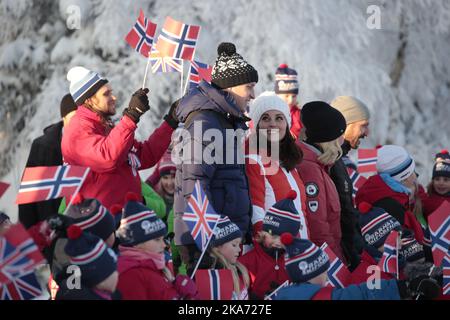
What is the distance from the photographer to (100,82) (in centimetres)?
694

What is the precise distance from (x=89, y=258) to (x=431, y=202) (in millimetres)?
4022

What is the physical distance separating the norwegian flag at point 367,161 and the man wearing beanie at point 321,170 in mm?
511

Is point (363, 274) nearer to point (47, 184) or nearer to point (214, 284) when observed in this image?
point (214, 284)

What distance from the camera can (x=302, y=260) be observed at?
6.08m

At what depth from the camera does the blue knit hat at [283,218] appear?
6.62 meters

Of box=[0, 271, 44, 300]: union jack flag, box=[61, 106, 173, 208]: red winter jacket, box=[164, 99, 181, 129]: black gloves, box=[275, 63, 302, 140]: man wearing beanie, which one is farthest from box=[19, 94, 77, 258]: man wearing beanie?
box=[275, 63, 302, 140]: man wearing beanie

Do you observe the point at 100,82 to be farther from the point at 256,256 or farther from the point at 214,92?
the point at 256,256

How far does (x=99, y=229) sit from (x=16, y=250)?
77 cm

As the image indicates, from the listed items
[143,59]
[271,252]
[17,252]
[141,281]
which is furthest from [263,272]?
[143,59]

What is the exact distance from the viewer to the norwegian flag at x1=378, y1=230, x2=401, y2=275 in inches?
256

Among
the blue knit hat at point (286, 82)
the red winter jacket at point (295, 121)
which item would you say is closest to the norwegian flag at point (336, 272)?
the red winter jacket at point (295, 121)

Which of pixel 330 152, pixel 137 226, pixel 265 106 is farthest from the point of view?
pixel 330 152

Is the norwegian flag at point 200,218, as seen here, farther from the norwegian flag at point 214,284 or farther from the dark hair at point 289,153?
the dark hair at point 289,153
